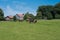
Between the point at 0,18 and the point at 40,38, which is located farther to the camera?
the point at 0,18

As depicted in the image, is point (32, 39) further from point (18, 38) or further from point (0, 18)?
point (0, 18)

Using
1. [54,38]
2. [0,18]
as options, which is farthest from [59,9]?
[54,38]

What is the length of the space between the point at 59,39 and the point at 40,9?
286 feet

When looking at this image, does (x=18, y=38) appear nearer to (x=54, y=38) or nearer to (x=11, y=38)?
(x=11, y=38)

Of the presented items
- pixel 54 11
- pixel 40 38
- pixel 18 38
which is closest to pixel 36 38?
pixel 40 38

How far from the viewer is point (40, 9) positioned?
331 ft

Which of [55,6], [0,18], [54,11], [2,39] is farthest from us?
[55,6]

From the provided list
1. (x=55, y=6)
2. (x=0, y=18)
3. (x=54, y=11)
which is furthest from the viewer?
(x=55, y=6)

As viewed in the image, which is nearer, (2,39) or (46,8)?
(2,39)

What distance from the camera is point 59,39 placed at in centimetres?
1400

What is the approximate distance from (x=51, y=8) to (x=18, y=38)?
83104 millimetres

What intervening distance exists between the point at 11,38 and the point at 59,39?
389cm

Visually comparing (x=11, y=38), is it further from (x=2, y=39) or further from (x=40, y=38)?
(x=40, y=38)

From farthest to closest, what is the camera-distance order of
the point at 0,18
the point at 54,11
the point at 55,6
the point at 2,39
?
the point at 55,6 < the point at 54,11 < the point at 0,18 < the point at 2,39
